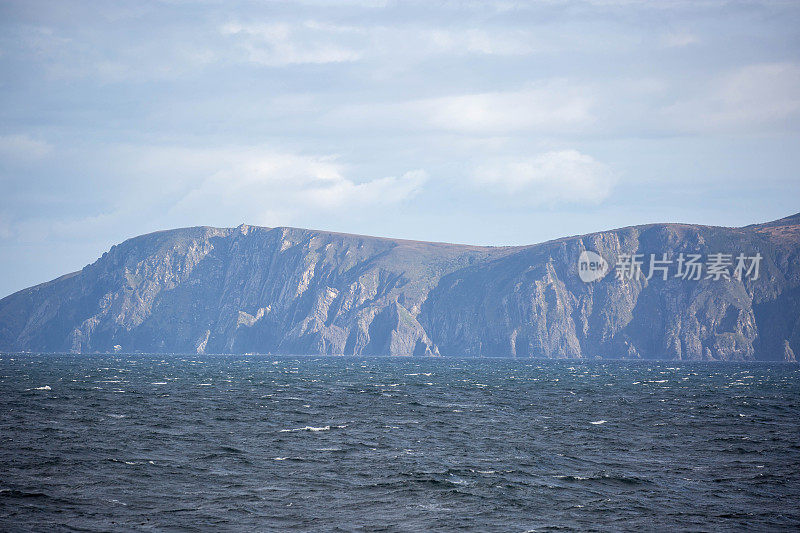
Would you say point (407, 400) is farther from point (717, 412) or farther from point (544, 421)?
point (717, 412)

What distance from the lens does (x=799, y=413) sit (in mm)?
77438

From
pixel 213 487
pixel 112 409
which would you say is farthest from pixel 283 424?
pixel 213 487

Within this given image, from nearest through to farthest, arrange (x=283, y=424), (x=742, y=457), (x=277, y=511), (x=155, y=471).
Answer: (x=277, y=511), (x=155, y=471), (x=742, y=457), (x=283, y=424)

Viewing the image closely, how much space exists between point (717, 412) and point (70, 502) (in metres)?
65.4

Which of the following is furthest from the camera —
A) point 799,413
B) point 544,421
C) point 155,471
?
point 799,413

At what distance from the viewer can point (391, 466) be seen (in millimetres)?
45156

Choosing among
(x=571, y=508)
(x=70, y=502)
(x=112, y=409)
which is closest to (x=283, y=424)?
(x=112, y=409)

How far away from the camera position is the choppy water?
3381cm

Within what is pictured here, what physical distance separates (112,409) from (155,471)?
1306 inches

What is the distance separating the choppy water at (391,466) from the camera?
111ft

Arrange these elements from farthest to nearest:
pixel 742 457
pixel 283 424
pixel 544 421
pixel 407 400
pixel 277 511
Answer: pixel 407 400 < pixel 544 421 < pixel 283 424 < pixel 742 457 < pixel 277 511

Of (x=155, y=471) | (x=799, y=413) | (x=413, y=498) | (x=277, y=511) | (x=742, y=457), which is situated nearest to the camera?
(x=277, y=511)

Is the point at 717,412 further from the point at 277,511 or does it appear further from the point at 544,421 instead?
the point at 277,511

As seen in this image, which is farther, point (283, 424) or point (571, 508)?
point (283, 424)
